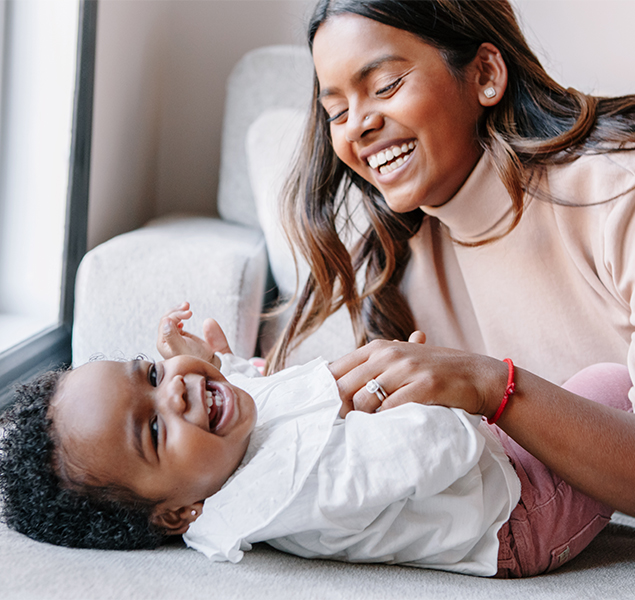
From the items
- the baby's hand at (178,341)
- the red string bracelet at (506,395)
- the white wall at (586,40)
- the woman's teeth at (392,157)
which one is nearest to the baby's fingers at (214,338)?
the baby's hand at (178,341)

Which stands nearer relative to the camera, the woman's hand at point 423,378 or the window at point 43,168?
the woman's hand at point 423,378

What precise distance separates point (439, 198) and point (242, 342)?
1.73ft

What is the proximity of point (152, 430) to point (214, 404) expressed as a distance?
0.28ft

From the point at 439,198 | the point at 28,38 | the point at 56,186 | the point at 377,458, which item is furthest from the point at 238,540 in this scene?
the point at 28,38

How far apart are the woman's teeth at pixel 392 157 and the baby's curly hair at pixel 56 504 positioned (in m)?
0.66

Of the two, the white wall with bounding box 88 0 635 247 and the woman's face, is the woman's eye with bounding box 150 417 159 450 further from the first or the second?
the white wall with bounding box 88 0 635 247

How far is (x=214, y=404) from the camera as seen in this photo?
826 mm

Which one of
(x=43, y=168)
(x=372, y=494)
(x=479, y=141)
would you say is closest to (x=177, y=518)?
(x=372, y=494)

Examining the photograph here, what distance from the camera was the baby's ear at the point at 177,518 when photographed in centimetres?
77

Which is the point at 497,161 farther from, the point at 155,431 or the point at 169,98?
the point at 169,98

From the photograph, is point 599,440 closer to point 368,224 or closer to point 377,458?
point 377,458

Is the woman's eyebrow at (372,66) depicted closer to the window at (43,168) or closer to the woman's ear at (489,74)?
the woman's ear at (489,74)

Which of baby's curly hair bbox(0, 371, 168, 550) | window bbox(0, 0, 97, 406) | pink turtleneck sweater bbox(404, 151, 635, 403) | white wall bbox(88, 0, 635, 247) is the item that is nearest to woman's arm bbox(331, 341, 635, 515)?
pink turtleneck sweater bbox(404, 151, 635, 403)

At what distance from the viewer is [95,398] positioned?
768 mm
